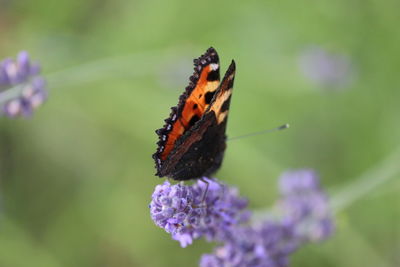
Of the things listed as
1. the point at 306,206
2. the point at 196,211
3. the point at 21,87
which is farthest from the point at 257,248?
the point at 21,87

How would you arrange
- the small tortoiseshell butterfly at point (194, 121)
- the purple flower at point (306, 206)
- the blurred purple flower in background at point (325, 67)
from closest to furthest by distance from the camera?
the small tortoiseshell butterfly at point (194, 121), the purple flower at point (306, 206), the blurred purple flower in background at point (325, 67)

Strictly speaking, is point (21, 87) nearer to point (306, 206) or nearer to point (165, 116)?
point (306, 206)

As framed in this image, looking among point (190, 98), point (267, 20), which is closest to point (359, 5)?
point (267, 20)

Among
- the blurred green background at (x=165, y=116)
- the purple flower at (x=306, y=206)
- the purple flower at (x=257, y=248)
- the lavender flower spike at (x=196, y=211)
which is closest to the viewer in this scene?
the lavender flower spike at (x=196, y=211)

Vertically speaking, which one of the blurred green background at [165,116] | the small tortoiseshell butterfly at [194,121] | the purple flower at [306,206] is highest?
the blurred green background at [165,116]

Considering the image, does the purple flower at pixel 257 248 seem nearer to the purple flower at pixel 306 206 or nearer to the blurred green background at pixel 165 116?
the purple flower at pixel 306 206

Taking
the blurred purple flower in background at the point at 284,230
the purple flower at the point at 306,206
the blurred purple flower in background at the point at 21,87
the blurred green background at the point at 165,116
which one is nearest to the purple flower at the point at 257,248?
the blurred purple flower in background at the point at 284,230

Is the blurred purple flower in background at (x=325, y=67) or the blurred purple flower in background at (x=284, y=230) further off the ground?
the blurred purple flower in background at (x=325, y=67)
